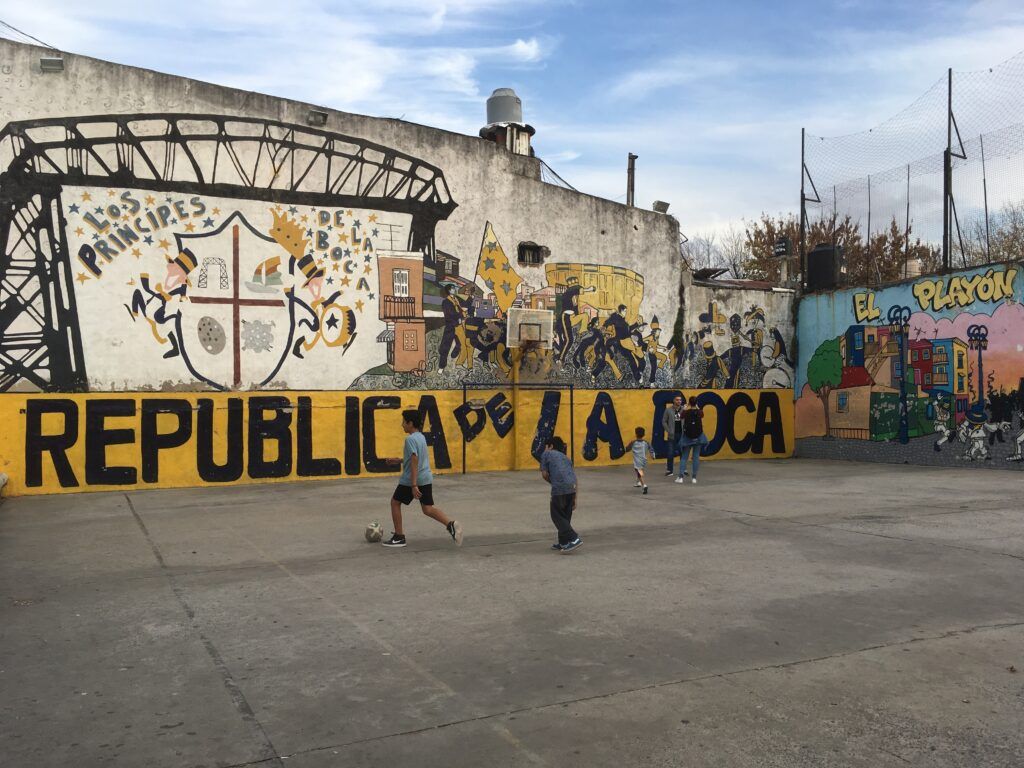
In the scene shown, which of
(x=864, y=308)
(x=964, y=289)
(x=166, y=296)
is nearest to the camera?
(x=166, y=296)

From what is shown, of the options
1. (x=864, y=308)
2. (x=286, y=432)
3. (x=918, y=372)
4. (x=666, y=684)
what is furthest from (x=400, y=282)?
(x=666, y=684)

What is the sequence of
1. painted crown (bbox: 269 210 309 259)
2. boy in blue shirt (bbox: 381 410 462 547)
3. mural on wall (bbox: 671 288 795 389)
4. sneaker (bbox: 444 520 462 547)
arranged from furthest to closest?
mural on wall (bbox: 671 288 795 389)
painted crown (bbox: 269 210 309 259)
boy in blue shirt (bbox: 381 410 462 547)
sneaker (bbox: 444 520 462 547)

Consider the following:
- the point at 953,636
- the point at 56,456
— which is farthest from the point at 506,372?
the point at 953,636

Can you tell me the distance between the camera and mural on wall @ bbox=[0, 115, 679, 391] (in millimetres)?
15133

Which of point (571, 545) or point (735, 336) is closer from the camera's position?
point (571, 545)

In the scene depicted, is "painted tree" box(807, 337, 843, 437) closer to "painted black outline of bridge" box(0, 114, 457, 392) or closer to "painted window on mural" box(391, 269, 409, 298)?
"painted window on mural" box(391, 269, 409, 298)

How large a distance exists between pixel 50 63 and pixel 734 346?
16.9m

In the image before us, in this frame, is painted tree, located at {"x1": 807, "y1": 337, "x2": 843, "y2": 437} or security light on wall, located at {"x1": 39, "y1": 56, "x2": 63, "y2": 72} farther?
painted tree, located at {"x1": 807, "y1": 337, "x2": 843, "y2": 437}

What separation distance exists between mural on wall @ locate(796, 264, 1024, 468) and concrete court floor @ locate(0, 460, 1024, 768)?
880 centimetres

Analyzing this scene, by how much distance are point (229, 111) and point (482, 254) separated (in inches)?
236

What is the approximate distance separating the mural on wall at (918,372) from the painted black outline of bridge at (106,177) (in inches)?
495

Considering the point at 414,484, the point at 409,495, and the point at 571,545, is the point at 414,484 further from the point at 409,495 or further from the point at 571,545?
the point at 571,545

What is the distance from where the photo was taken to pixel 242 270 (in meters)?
16.6

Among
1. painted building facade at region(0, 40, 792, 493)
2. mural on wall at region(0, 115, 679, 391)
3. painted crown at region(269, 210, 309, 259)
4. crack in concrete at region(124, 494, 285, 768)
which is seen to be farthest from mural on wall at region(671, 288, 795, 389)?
crack in concrete at region(124, 494, 285, 768)
